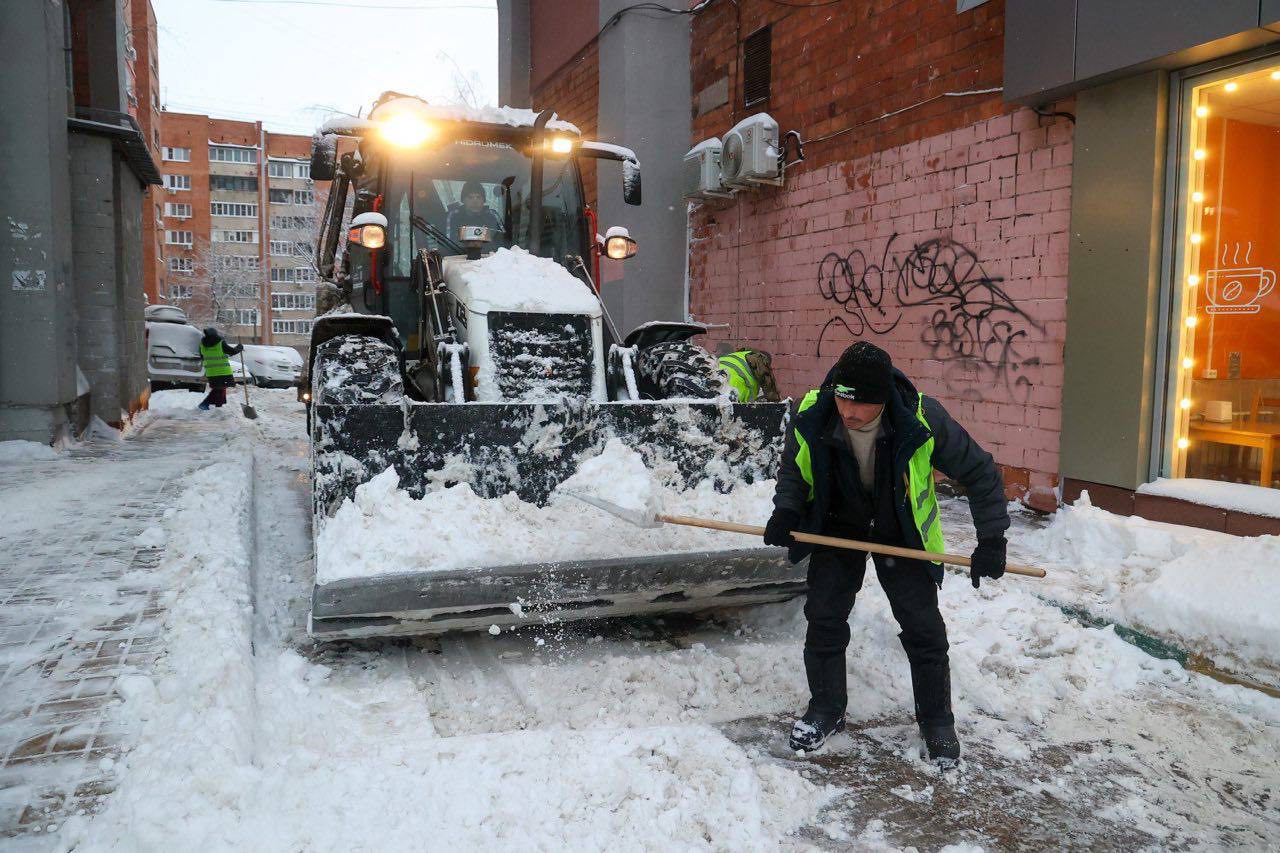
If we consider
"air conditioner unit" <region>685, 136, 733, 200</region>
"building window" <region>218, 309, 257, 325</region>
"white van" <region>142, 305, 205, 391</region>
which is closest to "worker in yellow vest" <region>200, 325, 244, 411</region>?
"white van" <region>142, 305, 205, 391</region>

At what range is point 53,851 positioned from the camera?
2371mm

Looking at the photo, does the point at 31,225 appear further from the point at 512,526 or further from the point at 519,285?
the point at 512,526

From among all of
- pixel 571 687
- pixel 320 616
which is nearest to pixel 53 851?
pixel 320 616

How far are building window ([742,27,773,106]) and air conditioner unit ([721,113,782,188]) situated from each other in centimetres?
55

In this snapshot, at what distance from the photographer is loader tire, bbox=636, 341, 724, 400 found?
485 cm

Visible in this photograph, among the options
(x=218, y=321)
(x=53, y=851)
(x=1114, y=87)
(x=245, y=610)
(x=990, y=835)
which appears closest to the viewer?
(x=53, y=851)

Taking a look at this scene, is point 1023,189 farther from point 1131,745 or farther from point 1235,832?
point 1235,832

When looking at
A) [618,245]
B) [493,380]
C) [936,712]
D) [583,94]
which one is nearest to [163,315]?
[583,94]

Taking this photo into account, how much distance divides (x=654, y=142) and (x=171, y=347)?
1059 centimetres

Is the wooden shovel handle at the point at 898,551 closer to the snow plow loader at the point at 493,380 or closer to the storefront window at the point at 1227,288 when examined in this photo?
the snow plow loader at the point at 493,380

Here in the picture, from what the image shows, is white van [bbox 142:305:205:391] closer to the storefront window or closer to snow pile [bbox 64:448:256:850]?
snow pile [bbox 64:448:256:850]

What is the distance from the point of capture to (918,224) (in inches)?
315

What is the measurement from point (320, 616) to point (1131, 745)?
10.7 ft

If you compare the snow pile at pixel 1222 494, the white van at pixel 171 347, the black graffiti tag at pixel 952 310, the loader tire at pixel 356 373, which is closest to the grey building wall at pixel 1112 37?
the black graffiti tag at pixel 952 310
